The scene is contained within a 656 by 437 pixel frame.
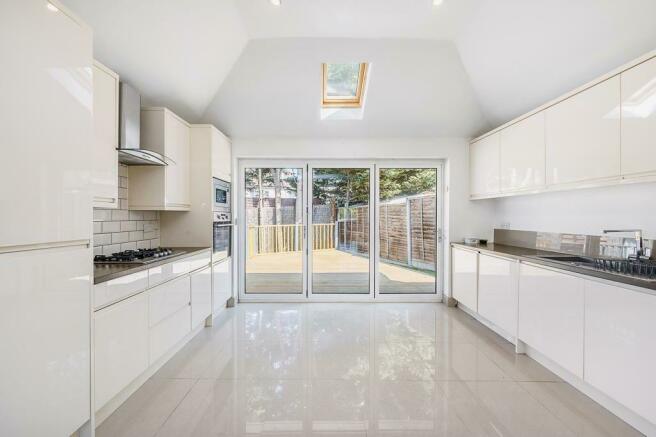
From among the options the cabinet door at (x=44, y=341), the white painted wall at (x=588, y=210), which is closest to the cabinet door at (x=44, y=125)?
the cabinet door at (x=44, y=341)

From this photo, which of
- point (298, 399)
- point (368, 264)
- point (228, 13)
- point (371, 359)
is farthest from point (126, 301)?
Result: point (368, 264)

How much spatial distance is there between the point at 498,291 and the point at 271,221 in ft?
9.48

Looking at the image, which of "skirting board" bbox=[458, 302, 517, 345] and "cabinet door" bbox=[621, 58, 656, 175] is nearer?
"cabinet door" bbox=[621, 58, 656, 175]

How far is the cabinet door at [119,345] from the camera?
1832 millimetres

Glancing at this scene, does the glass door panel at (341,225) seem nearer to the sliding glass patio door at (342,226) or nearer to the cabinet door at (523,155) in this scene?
the sliding glass patio door at (342,226)

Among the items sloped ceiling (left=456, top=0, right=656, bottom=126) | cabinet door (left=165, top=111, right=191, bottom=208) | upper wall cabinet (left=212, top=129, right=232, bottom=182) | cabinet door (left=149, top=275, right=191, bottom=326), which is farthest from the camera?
upper wall cabinet (left=212, top=129, right=232, bottom=182)

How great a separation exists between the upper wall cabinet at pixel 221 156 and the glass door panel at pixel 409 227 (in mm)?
2102

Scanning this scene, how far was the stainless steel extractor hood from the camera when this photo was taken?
2.47 metres

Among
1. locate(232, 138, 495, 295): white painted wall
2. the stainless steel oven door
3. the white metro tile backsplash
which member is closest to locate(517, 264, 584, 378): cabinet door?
locate(232, 138, 495, 295): white painted wall

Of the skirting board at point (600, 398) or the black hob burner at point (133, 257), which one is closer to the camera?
the skirting board at point (600, 398)

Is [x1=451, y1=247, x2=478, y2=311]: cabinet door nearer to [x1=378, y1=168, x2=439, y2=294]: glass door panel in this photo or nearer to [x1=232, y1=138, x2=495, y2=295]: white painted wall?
[x1=232, y1=138, x2=495, y2=295]: white painted wall

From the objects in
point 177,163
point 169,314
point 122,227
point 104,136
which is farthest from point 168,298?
point 177,163

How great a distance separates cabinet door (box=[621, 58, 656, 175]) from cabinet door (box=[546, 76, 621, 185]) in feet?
0.18

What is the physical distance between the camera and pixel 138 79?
296 centimetres
